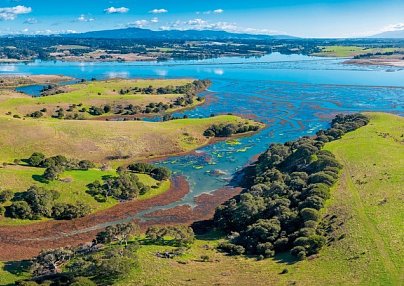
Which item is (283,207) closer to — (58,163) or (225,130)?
(58,163)

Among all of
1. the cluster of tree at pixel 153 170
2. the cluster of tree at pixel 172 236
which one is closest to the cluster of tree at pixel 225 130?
the cluster of tree at pixel 153 170

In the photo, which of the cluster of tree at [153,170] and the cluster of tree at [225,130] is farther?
the cluster of tree at [225,130]

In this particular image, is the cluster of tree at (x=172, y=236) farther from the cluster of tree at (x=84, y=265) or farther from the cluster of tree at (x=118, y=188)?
the cluster of tree at (x=118, y=188)

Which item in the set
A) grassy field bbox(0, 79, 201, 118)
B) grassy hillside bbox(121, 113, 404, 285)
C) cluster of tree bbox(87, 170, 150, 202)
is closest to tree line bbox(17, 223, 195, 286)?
grassy hillside bbox(121, 113, 404, 285)

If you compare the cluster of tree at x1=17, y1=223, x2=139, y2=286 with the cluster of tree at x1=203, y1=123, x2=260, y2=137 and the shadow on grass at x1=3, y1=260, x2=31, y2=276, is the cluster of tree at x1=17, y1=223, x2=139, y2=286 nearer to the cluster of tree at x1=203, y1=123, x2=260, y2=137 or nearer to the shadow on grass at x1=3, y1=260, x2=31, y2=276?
the shadow on grass at x1=3, y1=260, x2=31, y2=276

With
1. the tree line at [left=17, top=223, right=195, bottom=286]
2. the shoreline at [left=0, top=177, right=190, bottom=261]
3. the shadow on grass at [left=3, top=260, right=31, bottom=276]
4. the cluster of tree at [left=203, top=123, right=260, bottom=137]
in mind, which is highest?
the cluster of tree at [left=203, top=123, right=260, bottom=137]

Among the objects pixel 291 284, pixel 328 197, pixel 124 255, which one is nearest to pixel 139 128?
pixel 328 197
